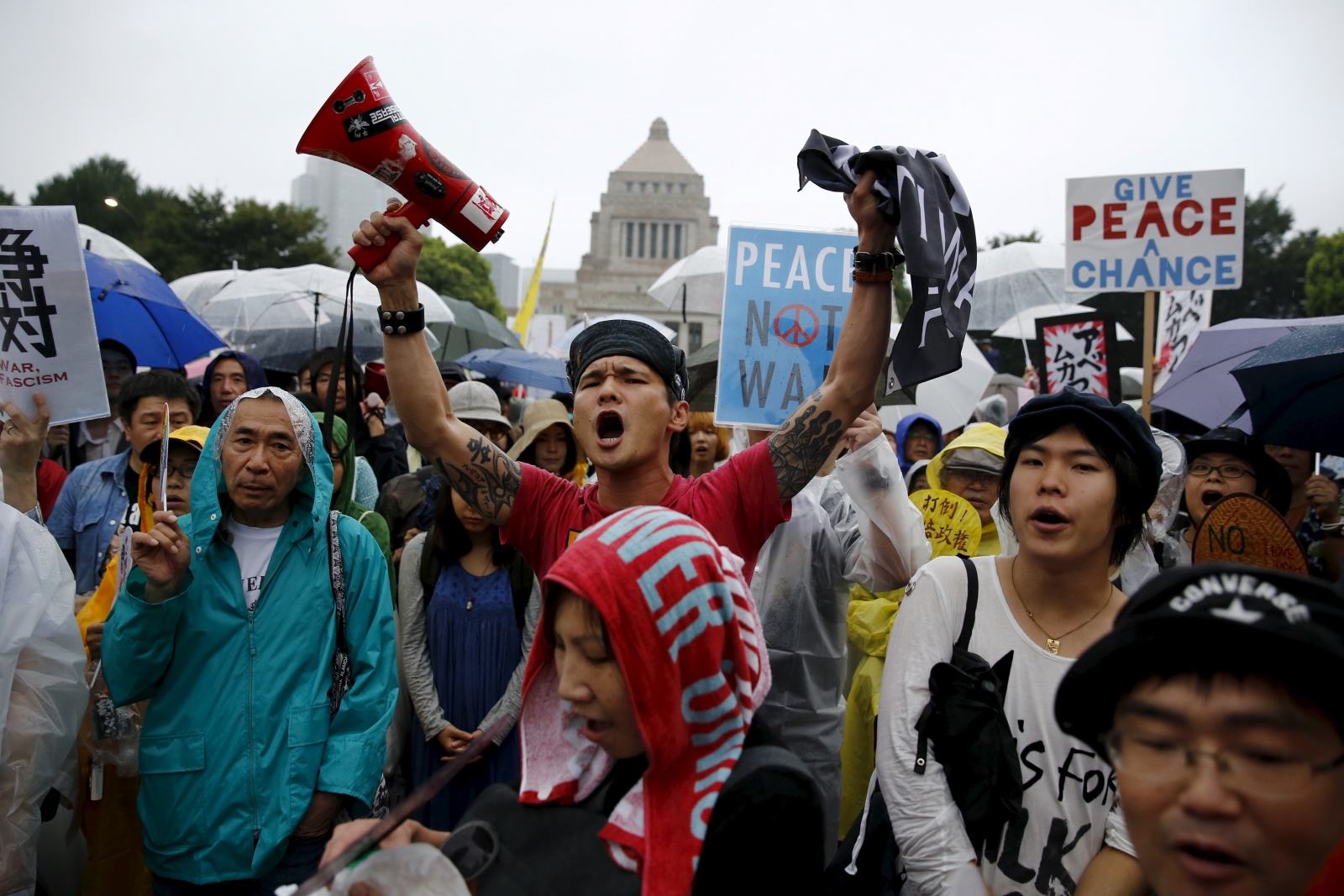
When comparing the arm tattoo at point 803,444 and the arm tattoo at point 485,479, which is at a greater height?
the arm tattoo at point 803,444

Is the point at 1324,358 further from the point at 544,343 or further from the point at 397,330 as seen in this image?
the point at 544,343

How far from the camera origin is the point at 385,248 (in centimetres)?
232

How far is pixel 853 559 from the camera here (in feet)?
10.7

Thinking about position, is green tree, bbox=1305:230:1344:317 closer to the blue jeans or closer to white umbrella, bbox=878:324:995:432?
white umbrella, bbox=878:324:995:432

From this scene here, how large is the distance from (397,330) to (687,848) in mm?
1546

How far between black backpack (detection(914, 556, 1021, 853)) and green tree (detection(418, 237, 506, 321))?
4634 centimetres

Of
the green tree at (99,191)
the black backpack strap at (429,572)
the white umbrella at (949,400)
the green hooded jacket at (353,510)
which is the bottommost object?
the black backpack strap at (429,572)

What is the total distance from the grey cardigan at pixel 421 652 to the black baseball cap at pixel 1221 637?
243 centimetres

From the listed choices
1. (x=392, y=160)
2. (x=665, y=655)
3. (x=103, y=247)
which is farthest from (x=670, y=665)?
(x=103, y=247)

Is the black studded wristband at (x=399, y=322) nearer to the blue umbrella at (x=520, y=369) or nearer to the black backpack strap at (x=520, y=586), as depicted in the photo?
the black backpack strap at (x=520, y=586)

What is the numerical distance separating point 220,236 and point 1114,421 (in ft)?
132

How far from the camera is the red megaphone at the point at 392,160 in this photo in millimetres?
2236

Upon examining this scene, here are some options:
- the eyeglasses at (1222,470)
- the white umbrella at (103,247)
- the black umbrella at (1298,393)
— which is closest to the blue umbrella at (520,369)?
the white umbrella at (103,247)

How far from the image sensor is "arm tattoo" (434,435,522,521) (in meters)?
2.44
